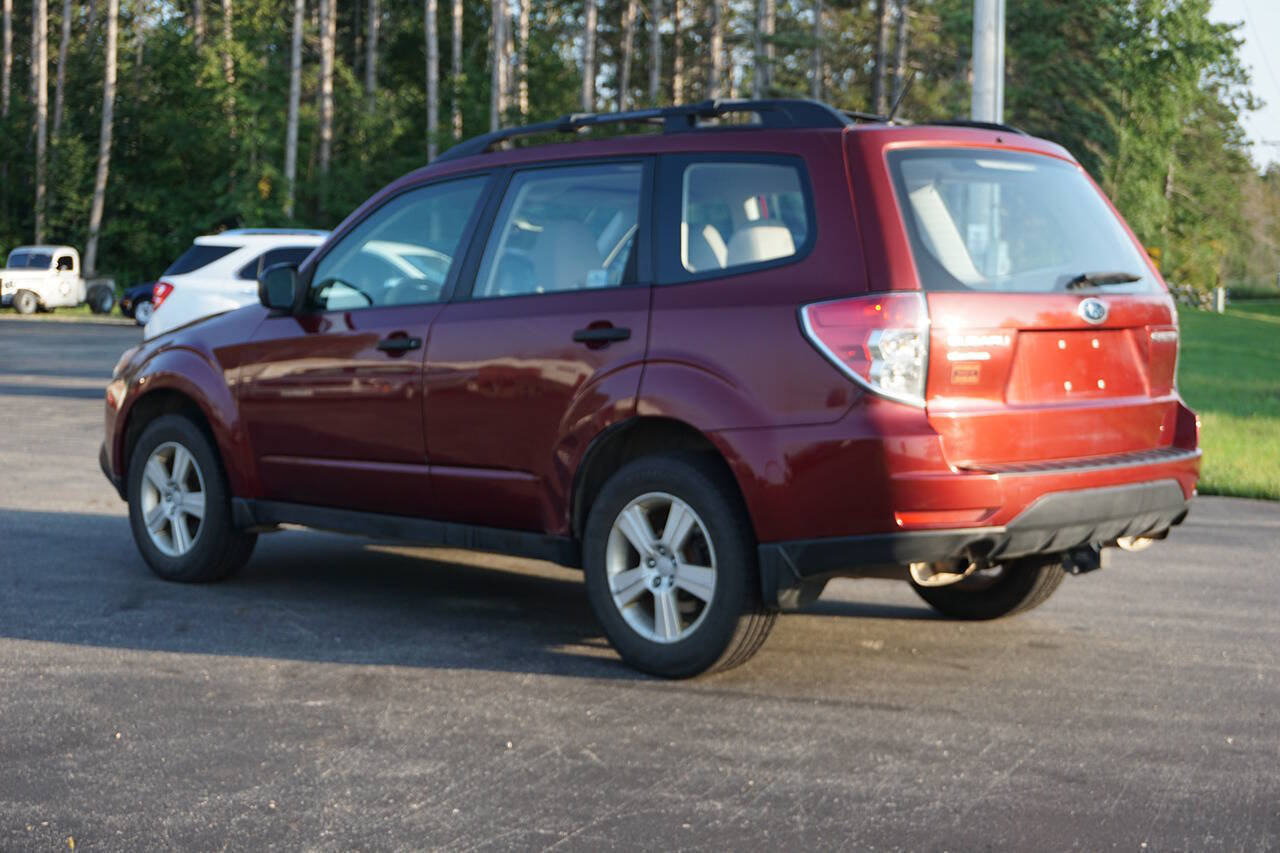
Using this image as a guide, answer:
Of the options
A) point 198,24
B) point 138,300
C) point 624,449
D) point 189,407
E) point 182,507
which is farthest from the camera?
point 198,24

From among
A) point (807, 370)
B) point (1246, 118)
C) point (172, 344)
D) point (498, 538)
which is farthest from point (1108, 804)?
point (1246, 118)

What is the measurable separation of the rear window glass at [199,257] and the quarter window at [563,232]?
915 cm

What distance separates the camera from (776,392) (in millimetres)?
5520

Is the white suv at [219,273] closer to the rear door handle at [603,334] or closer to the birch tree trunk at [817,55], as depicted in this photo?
the rear door handle at [603,334]

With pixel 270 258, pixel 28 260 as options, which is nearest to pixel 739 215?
pixel 270 258

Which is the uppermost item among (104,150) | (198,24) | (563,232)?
(198,24)

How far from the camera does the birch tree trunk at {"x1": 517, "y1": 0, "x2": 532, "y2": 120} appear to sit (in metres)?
55.3

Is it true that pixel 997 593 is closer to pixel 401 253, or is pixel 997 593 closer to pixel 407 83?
pixel 401 253

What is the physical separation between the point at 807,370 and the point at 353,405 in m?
2.32

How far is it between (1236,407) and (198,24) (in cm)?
4445

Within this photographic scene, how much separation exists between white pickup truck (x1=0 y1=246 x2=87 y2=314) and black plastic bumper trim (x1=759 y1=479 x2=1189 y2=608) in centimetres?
4361

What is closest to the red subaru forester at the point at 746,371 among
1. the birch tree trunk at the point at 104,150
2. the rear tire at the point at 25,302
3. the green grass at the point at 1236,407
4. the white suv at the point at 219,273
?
the green grass at the point at 1236,407

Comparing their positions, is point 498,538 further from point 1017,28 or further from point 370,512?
point 1017,28

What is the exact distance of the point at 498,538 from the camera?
6.50 m
